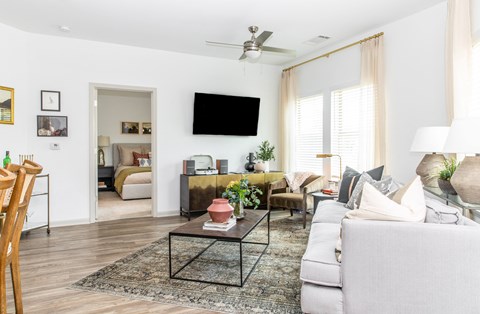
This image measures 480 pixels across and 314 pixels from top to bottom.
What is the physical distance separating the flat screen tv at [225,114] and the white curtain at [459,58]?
11.0ft

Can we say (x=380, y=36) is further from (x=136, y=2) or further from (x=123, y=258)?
(x=123, y=258)

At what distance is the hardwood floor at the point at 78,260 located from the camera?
7.49 feet

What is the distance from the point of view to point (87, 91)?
15.8 feet

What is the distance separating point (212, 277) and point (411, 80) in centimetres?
341

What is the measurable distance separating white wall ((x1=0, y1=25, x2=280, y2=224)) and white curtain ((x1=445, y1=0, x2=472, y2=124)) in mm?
3460

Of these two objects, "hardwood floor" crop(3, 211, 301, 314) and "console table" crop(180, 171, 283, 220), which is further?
"console table" crop(180, 171, 283, 220)

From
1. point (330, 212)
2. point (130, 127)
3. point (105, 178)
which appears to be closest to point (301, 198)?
point (330, 212)

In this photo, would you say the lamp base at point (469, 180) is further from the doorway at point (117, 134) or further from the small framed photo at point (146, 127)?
the small framed photo at point (146, 127)

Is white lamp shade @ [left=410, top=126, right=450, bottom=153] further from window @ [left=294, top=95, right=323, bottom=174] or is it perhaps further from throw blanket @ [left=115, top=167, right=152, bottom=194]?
throw blanket @ [left=115, top=167, right=152, bottom=194]

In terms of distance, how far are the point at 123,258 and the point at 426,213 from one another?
114 inches

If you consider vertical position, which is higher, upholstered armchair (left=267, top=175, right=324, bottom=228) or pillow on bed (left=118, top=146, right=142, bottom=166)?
pillow on bed (left=118, top=146, right=142, bottom=166)

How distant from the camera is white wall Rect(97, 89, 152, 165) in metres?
8.48

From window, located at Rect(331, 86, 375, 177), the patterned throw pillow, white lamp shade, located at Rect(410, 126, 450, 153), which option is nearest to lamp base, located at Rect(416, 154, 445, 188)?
white lamp shade, located at Rect(410, 126, 450, 153)

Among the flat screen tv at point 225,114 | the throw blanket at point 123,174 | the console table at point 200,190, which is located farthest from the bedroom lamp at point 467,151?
the throw blanket at point 123,174
